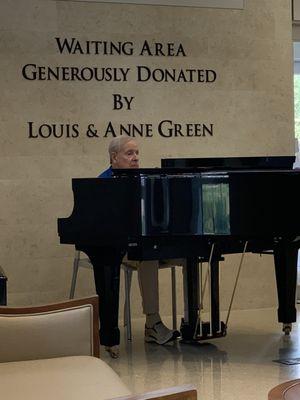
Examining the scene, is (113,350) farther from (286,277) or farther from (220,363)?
(286,277)

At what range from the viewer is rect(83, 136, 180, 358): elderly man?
14.9 ft

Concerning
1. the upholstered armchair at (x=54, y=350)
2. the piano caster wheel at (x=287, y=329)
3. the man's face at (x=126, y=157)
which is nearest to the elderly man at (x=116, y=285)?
the man's face at (x=126, y=157)

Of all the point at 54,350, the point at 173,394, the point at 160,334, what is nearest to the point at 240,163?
the point at 160,334

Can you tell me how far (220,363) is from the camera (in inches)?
179

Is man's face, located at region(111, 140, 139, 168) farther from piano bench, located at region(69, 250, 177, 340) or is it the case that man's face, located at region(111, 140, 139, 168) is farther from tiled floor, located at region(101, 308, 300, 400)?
tiled floor, located at region(101, 308, 300, 400)

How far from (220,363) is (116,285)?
2.60 feet

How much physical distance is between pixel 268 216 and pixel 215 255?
478 millimetres

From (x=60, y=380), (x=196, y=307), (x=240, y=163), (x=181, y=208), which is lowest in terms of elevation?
(x=196, y=307)

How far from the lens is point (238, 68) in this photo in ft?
21.1

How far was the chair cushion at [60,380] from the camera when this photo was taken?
243 cm

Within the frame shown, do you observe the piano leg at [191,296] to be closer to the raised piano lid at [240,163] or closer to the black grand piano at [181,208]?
the black grand piano at [181,208]

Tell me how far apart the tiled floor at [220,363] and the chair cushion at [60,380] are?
50.8 inches

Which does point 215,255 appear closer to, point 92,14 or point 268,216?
point 268,216

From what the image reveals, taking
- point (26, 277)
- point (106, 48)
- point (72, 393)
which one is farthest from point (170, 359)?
point (106, 48)
